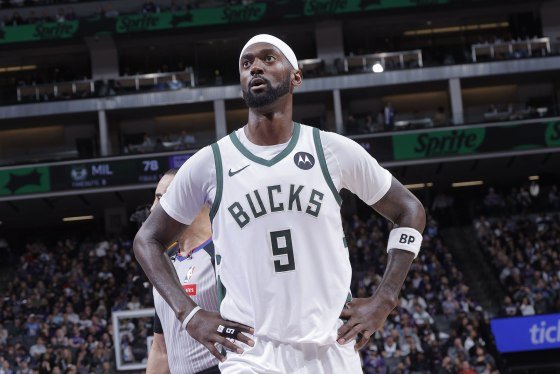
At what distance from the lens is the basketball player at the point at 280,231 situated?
3957 millimetres

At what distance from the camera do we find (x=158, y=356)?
606 cm

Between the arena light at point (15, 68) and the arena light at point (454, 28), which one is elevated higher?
the arena light at point (15, 68)

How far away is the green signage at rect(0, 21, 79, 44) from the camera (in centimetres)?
3919

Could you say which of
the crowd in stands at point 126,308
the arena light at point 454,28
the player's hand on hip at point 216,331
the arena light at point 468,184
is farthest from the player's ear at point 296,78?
the arena light at point 454,28

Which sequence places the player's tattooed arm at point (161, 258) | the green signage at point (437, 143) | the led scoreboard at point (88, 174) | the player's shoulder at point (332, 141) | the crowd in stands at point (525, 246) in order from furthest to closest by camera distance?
the led scoreboard at point (88, 174)
the green signage at point (437, 143)
the crowd in stands at point (525, 246)
the player's shoulder at point (332, 141)
the player's tattooed arm at point (161, 258)

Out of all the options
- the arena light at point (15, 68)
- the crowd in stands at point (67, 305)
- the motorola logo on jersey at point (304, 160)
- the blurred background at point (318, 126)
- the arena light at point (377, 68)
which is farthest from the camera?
the arena light at point (15, 68)

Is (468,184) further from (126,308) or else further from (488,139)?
(126,308)

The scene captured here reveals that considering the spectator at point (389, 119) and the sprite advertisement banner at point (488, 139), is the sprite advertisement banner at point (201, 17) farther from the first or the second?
the sprite advertisement banner at point (488, 139)

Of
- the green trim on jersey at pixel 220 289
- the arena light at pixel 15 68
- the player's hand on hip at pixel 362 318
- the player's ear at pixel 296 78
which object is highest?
the arena light at pixel 15 68

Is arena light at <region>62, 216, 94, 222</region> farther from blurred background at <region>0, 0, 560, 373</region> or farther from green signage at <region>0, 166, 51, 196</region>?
green signage at <region>0, 166, 51, 196</region>

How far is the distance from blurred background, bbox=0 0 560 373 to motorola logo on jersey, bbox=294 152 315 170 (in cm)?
2094

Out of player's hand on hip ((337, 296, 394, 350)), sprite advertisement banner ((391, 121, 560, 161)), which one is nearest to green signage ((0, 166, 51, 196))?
sprite advertisement banner ((391, 121, 560, 161))

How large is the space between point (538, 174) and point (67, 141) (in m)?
20.7

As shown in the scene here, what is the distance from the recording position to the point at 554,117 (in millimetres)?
34312
